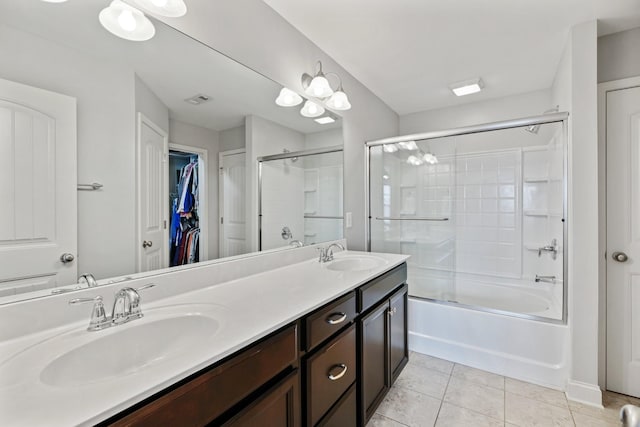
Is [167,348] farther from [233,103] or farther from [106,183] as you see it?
[233,103]

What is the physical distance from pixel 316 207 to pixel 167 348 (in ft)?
4.61

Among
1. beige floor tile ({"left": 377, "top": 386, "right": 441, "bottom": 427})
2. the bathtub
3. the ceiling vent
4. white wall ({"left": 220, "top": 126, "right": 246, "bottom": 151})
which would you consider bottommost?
beige floor tile ({"left": 377, "top": 386, "right": 441, "bottom": 427})

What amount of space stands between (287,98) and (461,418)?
2.18 m

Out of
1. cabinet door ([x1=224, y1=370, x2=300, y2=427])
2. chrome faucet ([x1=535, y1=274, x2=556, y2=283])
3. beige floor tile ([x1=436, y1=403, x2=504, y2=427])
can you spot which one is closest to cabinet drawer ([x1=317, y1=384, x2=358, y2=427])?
cabinet door ([x1=224, y1=370, x2=300, y2=427])

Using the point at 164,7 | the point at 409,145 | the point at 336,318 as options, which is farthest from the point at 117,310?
the point at 409,145

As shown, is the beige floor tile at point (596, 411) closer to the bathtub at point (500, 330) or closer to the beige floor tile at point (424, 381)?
the bathtub at point (500, 330)

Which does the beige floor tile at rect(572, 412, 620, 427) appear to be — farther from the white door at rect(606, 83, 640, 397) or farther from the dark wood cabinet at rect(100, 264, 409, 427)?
the dark wood cabinet at rect(100, 264, 409, 427)

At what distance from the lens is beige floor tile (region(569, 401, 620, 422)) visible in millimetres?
1695

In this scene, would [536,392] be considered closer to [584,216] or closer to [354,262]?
[584,216]

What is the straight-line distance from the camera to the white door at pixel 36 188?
2.59 ft

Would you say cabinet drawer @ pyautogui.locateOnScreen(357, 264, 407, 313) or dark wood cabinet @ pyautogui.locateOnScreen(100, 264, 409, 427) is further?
cabinet drawer @ pyautogui.locateOnScreen(357, 264, 407, 313)

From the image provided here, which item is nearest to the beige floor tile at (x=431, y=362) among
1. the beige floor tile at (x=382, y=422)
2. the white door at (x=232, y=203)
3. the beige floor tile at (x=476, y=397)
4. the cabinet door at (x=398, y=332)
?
the beige floor tile at (x=476, y=397)

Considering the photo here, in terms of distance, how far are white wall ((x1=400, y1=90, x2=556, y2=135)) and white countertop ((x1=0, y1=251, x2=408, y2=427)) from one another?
266 centimetres

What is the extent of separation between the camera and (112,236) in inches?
40.6
